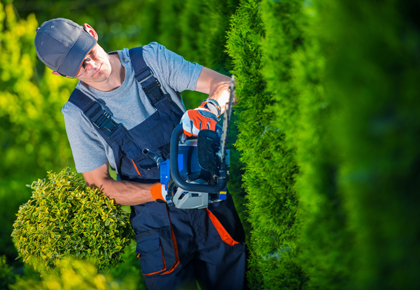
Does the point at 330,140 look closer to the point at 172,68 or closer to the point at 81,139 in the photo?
the point at 172,68

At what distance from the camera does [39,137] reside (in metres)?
4.57

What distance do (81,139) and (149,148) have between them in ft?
1.66

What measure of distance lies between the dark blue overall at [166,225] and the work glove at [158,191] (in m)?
0.11

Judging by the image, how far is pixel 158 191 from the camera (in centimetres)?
198

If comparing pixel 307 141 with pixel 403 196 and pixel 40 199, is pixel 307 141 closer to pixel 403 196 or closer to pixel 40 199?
pixel 403 196

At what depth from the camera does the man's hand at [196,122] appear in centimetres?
169

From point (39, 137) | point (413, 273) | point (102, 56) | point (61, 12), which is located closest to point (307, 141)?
point (413, 273)

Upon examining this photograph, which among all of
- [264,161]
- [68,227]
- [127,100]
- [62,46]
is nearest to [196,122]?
[264,161]

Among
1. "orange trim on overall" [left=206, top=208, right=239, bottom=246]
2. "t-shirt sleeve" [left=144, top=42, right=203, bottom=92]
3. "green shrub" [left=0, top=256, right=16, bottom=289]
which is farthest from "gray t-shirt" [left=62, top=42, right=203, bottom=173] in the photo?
"green shrub" [left=0, top=256, right=16, bottom=289]

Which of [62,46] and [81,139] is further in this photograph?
[81,139]

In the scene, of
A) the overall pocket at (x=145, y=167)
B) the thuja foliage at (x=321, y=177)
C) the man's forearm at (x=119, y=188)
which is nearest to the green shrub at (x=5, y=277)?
the man's forearm at (x=119, y=188)

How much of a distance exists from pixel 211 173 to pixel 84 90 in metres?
1.22

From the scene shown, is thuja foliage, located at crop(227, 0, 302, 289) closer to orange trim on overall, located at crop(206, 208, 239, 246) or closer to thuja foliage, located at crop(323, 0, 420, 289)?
orange trim on overall, located at crop(206, 208, 239, 246)

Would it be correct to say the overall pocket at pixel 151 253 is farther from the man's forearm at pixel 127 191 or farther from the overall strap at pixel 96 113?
the overall strap at pixel 96 113
